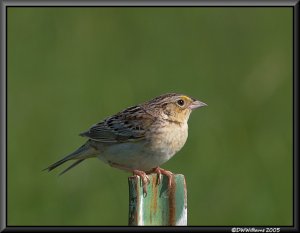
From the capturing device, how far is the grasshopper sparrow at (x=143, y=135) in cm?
1057

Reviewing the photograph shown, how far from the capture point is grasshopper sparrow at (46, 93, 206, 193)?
10.6 m

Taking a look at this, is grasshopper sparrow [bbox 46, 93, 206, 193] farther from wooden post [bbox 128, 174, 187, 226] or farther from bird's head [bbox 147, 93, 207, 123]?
wooden post [bbox 128, 174, 187, 226]

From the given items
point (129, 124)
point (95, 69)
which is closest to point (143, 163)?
point (129, 124)

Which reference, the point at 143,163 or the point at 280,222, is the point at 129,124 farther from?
the point at 280,222

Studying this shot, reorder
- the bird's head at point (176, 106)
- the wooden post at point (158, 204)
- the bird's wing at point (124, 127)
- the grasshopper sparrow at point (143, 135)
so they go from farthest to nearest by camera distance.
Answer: the bird's head at point (176, 106), the bird's wing at point (124, 127), the grasshopper sparrow at point (143, 135), the wooden post at point (158, 204)

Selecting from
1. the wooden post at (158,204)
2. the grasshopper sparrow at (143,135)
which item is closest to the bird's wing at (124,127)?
the grasshopper sparrow at (143,135)

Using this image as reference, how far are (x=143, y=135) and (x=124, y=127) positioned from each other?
1.20 ft

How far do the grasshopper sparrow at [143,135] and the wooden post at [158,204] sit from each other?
1454 mm

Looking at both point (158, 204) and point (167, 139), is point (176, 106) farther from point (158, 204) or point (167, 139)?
point (158, 204)

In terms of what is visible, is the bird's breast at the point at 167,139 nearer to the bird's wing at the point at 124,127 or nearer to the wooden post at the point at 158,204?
the bird's wing at the point at 124,127

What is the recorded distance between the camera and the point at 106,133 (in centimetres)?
1123

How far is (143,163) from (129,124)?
688 mm

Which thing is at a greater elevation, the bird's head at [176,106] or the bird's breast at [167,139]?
the bird's head at [176,106]

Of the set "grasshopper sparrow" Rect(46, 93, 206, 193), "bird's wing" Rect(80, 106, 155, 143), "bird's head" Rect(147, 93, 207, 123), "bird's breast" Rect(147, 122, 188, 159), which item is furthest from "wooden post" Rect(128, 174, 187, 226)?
"bird's head" Rect(147, 93, 207, 123)
